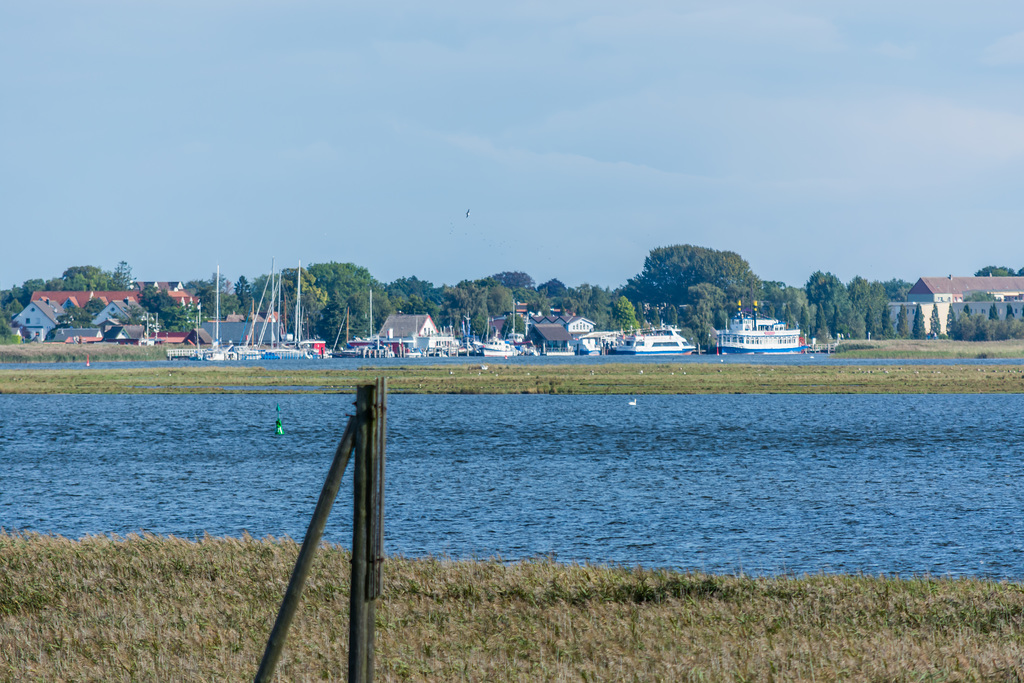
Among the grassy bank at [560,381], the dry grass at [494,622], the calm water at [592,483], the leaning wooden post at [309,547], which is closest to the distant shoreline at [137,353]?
the grassy bank at [560,381]

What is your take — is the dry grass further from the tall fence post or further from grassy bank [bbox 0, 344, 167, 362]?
grassy bank [bbox 0, 344, 167, 362]

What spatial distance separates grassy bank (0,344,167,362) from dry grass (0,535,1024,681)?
16806 cm

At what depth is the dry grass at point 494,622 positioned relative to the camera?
461 inches

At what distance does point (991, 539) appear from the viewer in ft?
82.6

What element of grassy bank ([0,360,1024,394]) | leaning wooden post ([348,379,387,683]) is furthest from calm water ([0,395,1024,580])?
grassy bank ([0,360,1024,394])

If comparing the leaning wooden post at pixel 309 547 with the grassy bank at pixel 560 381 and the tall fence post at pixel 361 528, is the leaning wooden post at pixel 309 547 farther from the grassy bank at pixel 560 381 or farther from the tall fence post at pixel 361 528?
the grassy bank at pixel 560 381

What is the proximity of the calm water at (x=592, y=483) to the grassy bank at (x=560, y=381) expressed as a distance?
66.2 feet

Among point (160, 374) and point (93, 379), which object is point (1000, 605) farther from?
point (160, 374)

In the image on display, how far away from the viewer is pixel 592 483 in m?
37.1

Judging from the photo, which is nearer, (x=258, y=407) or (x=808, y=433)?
(x=808, y=433)

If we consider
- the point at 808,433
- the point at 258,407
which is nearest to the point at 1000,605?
the point at 808,433

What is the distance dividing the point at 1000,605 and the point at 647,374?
106m

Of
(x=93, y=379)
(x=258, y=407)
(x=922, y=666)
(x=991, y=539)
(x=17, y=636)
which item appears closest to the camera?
(x=922, y=666)

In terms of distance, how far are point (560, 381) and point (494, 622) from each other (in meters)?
92.4
